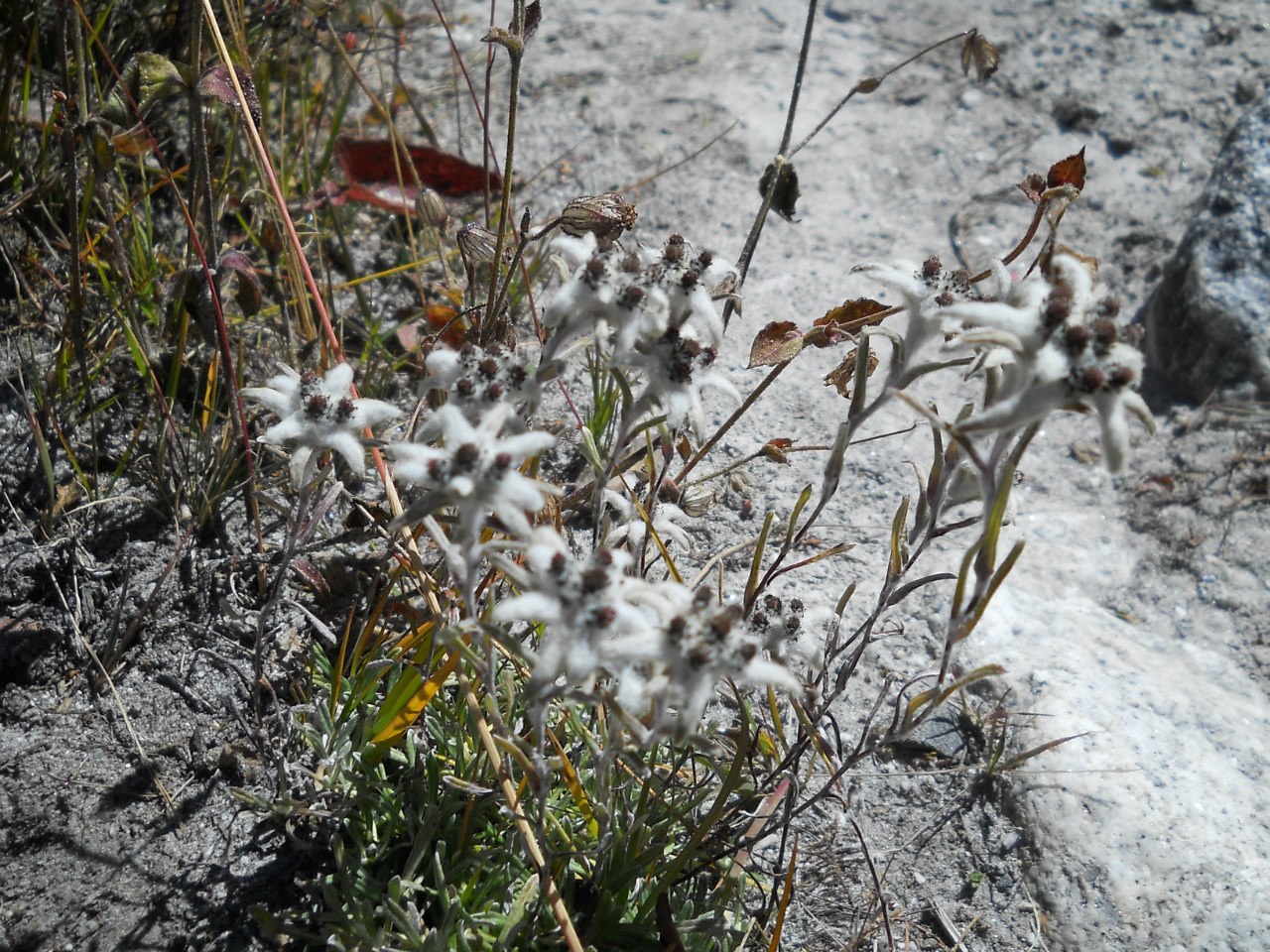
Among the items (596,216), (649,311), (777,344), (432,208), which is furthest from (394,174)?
(649,311)

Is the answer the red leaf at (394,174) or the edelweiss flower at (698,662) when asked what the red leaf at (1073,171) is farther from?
the red leaf at (394,174)

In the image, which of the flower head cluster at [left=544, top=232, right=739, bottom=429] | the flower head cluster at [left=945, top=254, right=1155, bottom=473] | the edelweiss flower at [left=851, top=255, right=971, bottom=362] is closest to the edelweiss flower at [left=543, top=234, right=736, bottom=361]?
the flower head cluster at [left=544, top=232, right=739, bottom=429]

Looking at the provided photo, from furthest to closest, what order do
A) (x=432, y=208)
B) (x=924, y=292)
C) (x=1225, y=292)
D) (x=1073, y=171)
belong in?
(x=1225, y=292) < (x=432, y=208) < (x=1073, y=171) < (x=924, y=292)

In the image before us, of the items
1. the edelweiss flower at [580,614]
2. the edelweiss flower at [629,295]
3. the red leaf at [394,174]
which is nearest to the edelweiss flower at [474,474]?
the edelweiss flower at [580,614]

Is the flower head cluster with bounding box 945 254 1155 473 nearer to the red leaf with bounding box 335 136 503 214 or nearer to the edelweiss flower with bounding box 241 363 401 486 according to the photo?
the edelweiss flower with bounding box 241 363 401 486

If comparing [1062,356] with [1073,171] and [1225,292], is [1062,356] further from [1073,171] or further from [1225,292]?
[1225,292]
